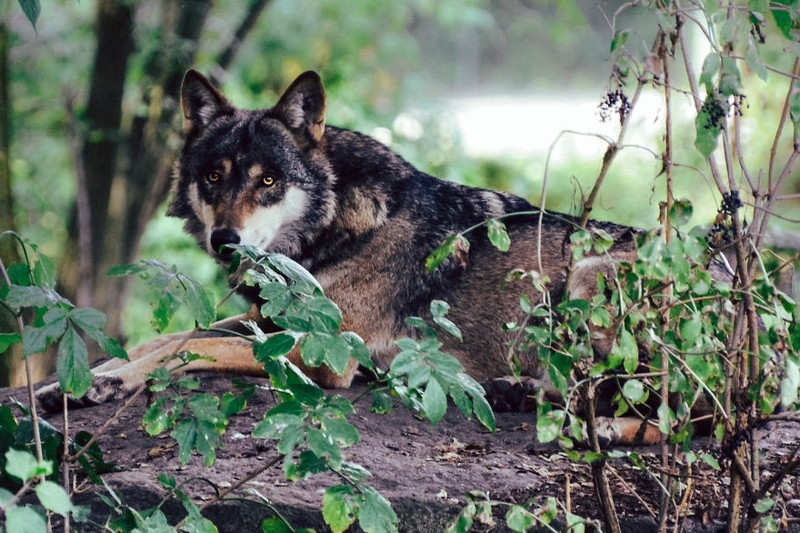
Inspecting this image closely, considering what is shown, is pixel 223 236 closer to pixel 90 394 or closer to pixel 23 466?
pixel 90 394

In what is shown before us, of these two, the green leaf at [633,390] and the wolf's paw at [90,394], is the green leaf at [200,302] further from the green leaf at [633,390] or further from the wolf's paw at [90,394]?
the wolf's paw at [90,394]

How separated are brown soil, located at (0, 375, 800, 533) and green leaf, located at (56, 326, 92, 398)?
497 millimetres

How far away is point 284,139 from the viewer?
4984mm

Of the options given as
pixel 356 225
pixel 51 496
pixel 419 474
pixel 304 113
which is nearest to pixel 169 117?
pixel 304 113

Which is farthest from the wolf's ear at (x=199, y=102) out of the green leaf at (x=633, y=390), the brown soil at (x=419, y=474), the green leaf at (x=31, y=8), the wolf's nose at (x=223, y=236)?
the green leaf at (x=633, y=390)

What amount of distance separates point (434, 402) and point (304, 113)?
2.95 meters

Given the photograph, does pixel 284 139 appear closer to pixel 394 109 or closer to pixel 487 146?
pixel 394 109

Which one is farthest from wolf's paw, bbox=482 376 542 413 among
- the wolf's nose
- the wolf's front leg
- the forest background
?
the wolf's nose

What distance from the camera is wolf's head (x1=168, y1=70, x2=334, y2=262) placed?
4.79 meters

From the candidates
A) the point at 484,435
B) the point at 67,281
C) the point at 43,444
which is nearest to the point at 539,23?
the point at 67,281

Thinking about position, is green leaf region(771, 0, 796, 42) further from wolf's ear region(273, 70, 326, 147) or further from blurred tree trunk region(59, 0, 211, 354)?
blurred tree trunk region(59, 0, 211, 354)

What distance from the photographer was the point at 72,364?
247 centimetres

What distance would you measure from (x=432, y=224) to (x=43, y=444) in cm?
261

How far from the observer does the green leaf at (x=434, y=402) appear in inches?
93.0
